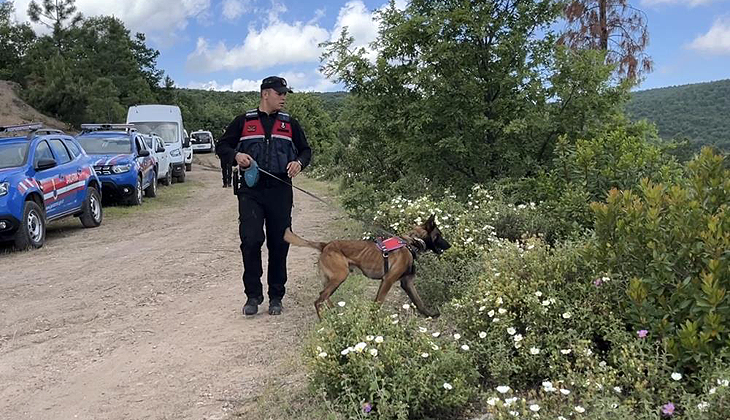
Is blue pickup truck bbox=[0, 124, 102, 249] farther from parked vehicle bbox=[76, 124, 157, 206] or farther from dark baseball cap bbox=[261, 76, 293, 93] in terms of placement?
dark baseball cap bbox=[261, 76, 293, 93]

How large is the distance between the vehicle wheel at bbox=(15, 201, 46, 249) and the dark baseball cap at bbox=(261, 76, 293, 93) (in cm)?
583

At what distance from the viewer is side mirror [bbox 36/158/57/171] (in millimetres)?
9992

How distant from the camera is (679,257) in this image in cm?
325

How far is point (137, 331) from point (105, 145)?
1126 cm

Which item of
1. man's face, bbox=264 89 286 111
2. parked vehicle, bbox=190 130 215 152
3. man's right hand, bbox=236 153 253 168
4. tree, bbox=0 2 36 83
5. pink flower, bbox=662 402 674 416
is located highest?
tree, bbox=0 2 36 83

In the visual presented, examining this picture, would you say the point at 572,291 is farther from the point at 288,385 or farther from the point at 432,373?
the point at 288,385

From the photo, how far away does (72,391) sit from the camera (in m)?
4.29

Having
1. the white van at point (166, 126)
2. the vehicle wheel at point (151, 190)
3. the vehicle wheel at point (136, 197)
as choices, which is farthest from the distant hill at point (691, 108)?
the vehicle wheel at point (136, 197)

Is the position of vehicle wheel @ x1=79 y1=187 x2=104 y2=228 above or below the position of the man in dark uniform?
below

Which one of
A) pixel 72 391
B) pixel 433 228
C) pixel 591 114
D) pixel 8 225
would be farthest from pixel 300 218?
pixel 72 391

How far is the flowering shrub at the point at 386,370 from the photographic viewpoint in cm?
324

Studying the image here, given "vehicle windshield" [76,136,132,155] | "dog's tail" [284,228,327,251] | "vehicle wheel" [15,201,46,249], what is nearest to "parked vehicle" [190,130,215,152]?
"vehicle windshield" [76,136,132,155]

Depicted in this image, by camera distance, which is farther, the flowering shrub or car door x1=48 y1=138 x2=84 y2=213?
car door x1=48 y1=138 x2=84 y2=213

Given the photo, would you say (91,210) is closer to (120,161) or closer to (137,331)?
(120,161)
